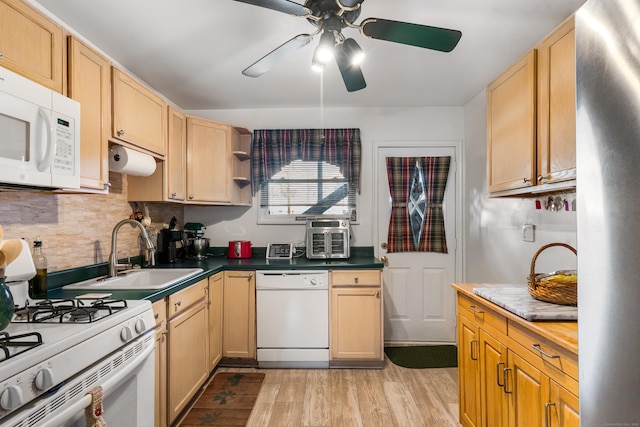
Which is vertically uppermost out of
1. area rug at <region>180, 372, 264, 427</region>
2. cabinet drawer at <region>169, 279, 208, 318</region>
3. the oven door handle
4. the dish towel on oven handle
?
cabinet drawer at <region>169, 279, 208, 318</region>

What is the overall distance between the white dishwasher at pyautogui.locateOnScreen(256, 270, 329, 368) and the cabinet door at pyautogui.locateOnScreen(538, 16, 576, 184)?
1.80m

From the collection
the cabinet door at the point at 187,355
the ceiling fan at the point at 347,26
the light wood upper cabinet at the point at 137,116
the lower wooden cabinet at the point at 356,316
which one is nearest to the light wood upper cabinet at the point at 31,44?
the light wood upper cabinet at the point at 137,116

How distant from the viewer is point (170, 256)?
111 inches

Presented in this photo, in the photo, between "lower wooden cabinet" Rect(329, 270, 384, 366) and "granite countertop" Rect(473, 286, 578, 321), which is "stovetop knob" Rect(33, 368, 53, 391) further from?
"lower wooden cabinet" Rect(329, 270, 384, 366)

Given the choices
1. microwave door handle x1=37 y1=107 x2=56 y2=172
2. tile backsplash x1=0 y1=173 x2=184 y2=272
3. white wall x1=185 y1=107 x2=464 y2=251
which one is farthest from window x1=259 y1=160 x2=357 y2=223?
microwave door handle x1=37 y1=107 x2=56 y2=172

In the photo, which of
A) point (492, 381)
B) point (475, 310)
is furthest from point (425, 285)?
point (492, 381)

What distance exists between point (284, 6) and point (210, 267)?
6.36ft

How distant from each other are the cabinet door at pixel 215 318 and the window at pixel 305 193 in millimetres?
935

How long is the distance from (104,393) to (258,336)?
1723 millimetres

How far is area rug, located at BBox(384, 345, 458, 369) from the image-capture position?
2.90 metres

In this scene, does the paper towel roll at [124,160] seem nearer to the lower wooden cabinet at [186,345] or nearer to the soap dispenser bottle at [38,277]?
the soap dispenser bottle at [38,277]

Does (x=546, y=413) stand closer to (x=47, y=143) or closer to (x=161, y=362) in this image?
(x=161, y=362)

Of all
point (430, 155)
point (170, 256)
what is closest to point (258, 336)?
point (170, 256)

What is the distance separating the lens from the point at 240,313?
2.81 metres
